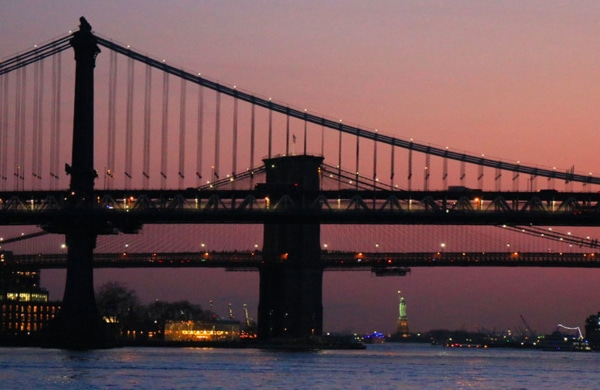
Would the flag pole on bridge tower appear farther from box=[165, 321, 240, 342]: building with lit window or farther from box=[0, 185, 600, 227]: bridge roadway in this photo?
box=[165, 321, 240, 342]: building with lit window

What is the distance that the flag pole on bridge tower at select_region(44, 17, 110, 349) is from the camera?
329 ft

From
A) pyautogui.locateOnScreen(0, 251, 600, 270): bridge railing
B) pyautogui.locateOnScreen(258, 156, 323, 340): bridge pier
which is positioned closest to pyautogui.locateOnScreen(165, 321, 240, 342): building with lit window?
pyautogui.locateOnScreen(0, 251, 600, 270): bridge railing

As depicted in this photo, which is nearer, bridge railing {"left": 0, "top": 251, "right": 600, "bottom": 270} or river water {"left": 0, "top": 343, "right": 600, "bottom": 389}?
river water {"left": 0, "top": 343, "right": 600, "bottom": 389}

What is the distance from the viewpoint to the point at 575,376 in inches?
3536

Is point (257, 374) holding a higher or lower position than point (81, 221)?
lower

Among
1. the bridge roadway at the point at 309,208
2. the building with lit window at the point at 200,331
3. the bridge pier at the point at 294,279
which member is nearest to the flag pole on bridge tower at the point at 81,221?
the bridge roadway at the point at 309,208

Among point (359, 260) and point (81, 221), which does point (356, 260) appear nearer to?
point (359, 260)

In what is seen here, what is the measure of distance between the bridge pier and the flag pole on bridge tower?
40.4m

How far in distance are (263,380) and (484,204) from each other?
32.3 m

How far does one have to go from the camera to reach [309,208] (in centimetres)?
10331

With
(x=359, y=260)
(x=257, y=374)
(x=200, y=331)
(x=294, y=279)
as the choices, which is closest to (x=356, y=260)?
(x=359, y=260)

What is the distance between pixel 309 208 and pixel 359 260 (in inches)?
2086

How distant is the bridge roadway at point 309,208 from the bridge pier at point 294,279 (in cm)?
3744

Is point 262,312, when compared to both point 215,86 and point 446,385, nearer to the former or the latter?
point 215,86
